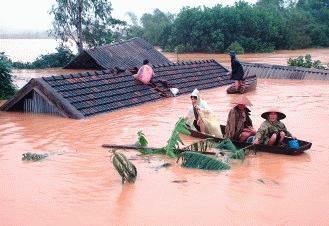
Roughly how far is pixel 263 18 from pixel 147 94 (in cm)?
2996

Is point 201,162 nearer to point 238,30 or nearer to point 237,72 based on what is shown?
point 237,72

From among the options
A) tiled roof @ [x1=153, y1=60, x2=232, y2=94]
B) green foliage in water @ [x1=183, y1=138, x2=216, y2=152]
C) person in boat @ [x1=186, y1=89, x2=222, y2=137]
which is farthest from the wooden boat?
tiled roof @ [x1=153, y1=60, x2=232, y2=94]

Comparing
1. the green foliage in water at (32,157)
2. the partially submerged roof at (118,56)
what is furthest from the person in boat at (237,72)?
the green foliage in water at (32,157)

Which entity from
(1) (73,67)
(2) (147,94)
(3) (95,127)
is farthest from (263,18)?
(3) (95,127)

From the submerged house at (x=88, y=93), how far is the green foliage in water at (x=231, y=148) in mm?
4617

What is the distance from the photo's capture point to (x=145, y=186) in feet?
21.9

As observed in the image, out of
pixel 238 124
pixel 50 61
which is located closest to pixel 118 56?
pixel 50 61

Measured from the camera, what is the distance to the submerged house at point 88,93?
11.9 m

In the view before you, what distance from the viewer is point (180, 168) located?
7.46 metres

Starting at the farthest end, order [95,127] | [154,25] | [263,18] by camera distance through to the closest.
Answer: [154,25] < [263,18] < [95,127]

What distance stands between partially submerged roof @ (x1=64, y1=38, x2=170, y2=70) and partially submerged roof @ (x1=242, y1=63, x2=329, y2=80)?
423 centimetres

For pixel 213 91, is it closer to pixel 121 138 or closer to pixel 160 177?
pixel 121 138

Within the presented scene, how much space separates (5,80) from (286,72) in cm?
1142

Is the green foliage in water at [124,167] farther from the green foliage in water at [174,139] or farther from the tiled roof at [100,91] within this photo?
the tiled roof at [100,91]
